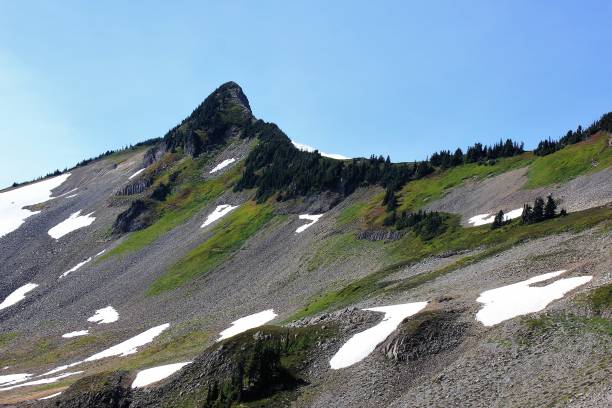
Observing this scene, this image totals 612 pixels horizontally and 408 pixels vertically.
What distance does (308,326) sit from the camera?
45.0 m

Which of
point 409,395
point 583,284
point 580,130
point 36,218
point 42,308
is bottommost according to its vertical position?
point 409,395

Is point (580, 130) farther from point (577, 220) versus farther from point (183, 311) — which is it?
point (183, 311)

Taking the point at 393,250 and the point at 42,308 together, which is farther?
the point at 42,308

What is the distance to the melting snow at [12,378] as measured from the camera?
2653 inches

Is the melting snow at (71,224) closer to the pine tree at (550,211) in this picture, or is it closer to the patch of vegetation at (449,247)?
the patch of vegetation at (449,247)

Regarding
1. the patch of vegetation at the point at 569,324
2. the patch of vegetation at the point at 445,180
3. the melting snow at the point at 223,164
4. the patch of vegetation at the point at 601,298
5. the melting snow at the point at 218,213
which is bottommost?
the patch of vegetation at the point at 569,324

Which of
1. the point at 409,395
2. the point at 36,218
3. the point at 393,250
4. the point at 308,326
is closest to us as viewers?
the point at 409,395

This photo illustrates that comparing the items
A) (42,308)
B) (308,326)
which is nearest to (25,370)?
(42,308)

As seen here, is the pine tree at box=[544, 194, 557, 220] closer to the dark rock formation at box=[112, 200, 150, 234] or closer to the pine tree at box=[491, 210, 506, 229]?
the pine tree at box=[491, 210, 506, 229]

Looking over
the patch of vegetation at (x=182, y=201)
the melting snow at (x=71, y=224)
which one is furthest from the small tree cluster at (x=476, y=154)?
the melting snow at (x=71, y=224)

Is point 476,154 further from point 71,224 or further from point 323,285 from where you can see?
point 71,224

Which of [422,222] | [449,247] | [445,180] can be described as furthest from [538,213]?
[445,180]

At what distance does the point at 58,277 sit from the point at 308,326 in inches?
3632

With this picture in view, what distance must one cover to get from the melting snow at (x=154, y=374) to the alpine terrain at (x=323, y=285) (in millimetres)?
223
